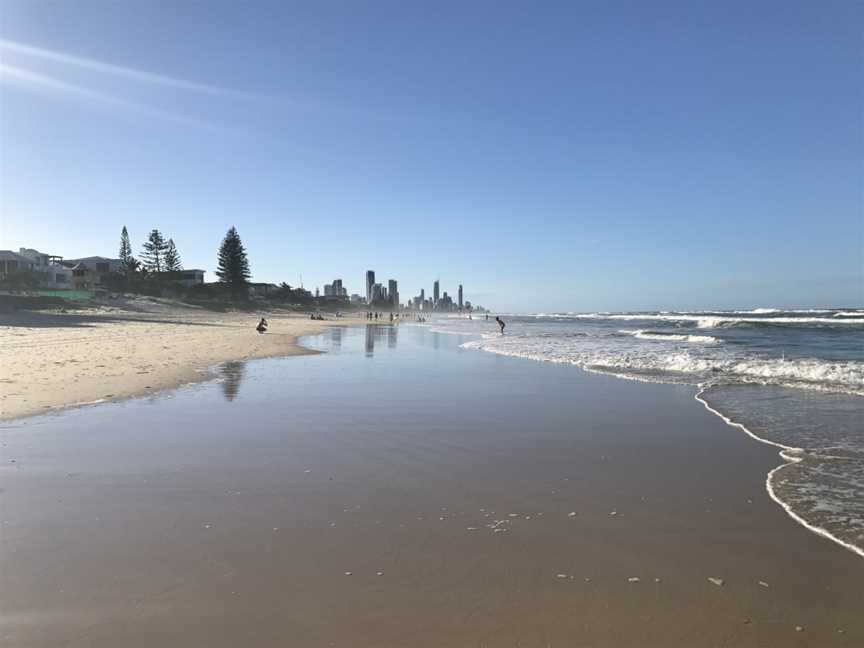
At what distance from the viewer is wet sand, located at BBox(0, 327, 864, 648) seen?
2.98 meters

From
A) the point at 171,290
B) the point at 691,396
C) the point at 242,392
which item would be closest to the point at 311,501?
the point at 242,392

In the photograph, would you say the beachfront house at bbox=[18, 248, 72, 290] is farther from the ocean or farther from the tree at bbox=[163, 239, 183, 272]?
the ocean

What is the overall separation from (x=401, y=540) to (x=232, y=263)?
10000 centimetres

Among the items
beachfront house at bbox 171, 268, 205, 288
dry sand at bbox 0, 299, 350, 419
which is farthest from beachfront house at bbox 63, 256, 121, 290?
dry sand at bbox 0, 299, 350, 419

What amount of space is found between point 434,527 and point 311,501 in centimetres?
130

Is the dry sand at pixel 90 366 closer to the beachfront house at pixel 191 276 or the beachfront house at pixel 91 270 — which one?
the beachfront house at pixel 91 270

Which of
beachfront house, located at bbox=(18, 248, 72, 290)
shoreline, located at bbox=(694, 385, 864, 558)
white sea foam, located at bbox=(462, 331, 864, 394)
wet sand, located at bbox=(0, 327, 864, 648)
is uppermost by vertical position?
beachfront house, located at bbox=(18, 248, 72, 290)

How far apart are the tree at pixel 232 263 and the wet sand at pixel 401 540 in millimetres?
93136

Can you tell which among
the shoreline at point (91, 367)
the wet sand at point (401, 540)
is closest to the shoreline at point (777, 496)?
the wet sand at point (401, 540)

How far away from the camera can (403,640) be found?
2826 mm

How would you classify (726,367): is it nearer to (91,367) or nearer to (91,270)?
(91,367)

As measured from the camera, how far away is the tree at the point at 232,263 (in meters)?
94.9

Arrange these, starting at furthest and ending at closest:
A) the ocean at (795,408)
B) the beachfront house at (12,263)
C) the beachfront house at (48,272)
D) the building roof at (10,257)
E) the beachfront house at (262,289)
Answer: the beachfront house at (262,289) → the beachfront house at (48,272) → the building roof at (10,257) → the beachfront house at (12,263) → the ocean at (795,408)

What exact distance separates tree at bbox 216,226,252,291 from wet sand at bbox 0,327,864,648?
306 feet
